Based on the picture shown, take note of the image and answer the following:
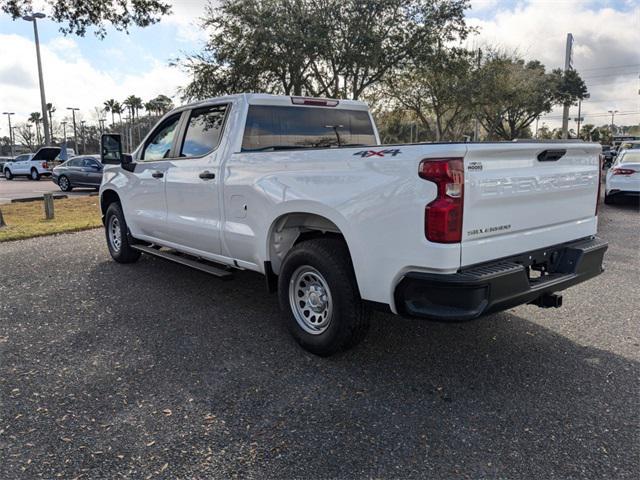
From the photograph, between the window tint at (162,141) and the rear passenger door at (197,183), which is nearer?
the rear passenger door at (197,183)

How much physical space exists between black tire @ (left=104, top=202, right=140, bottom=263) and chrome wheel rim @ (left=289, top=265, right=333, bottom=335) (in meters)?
3.57

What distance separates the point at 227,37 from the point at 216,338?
14.3 metres

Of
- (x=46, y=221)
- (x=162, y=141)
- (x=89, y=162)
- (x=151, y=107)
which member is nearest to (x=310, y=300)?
(x=162, y=141)

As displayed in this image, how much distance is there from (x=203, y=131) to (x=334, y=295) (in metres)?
2.49

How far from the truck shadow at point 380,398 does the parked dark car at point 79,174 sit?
16363 mm

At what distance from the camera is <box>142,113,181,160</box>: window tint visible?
18.5ft

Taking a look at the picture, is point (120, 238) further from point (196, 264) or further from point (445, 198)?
point (445, 198)

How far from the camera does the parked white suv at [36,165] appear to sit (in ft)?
93.2

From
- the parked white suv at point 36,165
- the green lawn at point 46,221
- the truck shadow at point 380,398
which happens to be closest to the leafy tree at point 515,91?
the green lawn at point 46,221

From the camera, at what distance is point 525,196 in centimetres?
330

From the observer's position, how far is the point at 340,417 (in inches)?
119

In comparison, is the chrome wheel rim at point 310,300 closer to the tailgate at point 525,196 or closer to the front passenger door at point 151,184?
the tailgate at point 525,196

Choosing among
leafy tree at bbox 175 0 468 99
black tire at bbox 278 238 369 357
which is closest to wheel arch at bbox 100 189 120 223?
black tire at bbox 278 238 369 357

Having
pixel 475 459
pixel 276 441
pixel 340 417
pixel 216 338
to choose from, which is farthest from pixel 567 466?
pixel 216 338
